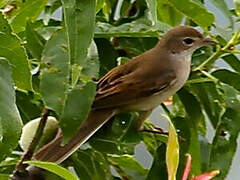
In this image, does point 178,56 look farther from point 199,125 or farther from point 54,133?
point 54,133

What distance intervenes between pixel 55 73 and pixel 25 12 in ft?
0.49

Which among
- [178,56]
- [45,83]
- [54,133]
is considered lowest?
[178,56]

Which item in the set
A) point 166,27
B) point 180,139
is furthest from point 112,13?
point 180,139

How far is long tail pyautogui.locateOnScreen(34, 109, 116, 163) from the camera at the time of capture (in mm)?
656

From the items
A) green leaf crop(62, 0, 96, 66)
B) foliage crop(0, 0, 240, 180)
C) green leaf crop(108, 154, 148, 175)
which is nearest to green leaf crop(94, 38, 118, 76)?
foliage crop(0, 0, 240, 180)

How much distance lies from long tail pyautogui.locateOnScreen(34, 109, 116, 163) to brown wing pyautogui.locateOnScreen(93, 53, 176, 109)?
2cm

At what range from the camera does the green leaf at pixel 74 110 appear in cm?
58

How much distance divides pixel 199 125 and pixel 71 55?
355 mm

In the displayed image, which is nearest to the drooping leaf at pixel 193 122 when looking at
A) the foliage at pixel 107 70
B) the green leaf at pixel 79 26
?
the foliage at pixel 107 70

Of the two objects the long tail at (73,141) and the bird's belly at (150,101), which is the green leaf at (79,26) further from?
the bird's belly at (150,101)

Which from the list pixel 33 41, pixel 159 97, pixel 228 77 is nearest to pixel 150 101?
pixel 159 97

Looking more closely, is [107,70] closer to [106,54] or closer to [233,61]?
[106,54]

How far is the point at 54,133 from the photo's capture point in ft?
2.26

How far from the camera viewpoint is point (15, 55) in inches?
22.7
